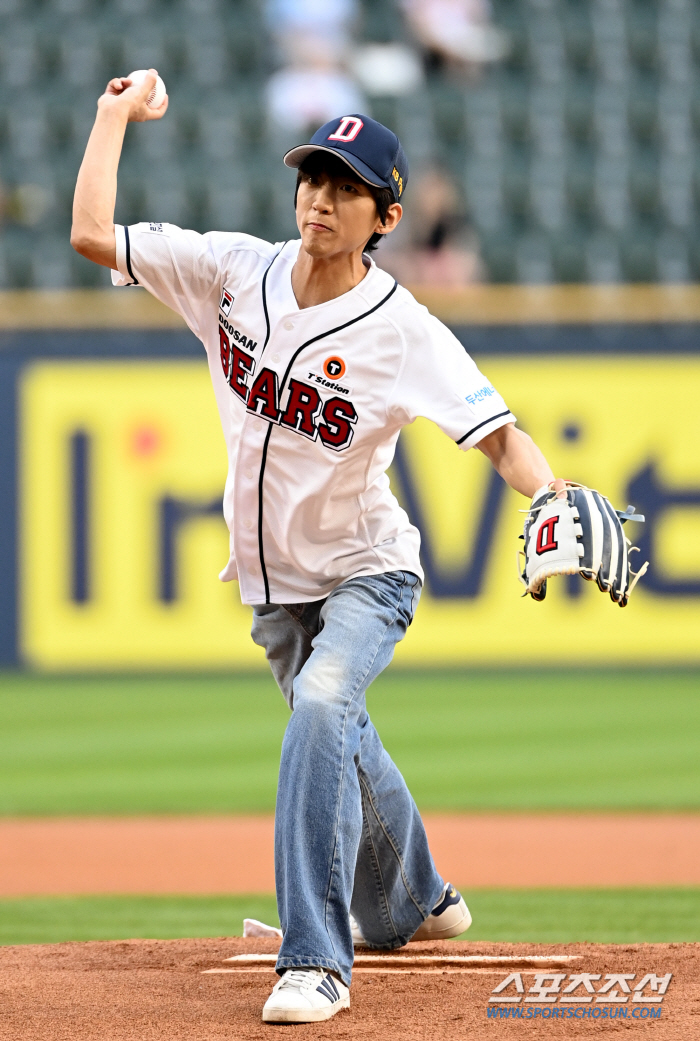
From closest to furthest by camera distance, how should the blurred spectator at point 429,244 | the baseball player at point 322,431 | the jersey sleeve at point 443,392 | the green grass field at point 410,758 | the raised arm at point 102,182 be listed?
the baseball player at point 322,431
the jersey sleeve at point 443,392
the raised arm at point 102,182
the green grass field at point 410,758
the blurred spectator at point 429,244

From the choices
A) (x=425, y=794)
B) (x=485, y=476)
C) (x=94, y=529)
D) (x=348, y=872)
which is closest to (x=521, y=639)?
(x=485, y=476)

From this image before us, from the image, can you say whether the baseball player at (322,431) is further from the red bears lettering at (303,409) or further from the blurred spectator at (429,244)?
the blurred spectator at (429,244)

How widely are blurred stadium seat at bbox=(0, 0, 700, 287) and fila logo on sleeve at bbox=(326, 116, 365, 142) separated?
9.11 meters

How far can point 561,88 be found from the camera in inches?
544

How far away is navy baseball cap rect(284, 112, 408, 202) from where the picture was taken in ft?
11.7

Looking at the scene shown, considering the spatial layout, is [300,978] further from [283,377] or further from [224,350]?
[224,350]

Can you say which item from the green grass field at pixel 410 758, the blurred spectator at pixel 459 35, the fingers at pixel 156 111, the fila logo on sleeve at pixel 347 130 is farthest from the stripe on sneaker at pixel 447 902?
the blurred spectator at pixel 459 35

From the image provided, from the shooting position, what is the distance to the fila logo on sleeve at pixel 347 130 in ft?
11.8

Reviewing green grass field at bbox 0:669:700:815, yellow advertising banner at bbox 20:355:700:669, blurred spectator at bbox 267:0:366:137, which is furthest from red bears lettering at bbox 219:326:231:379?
blurred spectator at bbox 267:0:366:137

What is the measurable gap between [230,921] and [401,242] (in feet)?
27.4

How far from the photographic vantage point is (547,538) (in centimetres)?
339

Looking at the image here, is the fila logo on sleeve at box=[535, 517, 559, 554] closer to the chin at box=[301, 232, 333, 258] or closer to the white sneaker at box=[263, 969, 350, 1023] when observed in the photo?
the chin at box=[301, 232, 333, 258]

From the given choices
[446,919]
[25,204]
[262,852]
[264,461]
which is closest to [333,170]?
[264,461]

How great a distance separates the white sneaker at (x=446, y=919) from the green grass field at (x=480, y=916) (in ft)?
1.26
